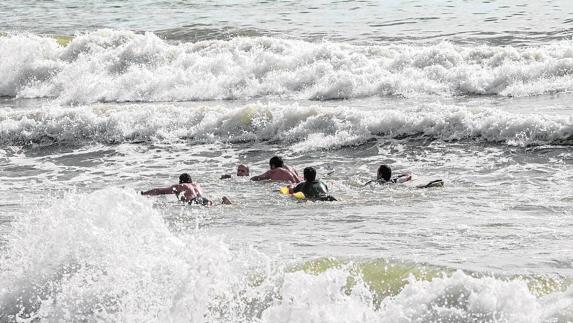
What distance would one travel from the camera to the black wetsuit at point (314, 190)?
556 inches

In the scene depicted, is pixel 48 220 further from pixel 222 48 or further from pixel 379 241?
pixel 222 48

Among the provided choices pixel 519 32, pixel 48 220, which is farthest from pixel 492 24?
pixel 48 220

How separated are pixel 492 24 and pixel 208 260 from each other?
26283mm

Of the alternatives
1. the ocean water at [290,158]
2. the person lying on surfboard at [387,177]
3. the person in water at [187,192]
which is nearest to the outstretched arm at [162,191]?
the person in water at [187,192]

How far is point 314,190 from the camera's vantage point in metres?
14.3

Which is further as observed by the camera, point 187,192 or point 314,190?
point 187,192

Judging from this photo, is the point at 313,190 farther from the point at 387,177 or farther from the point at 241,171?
the point at 241,171

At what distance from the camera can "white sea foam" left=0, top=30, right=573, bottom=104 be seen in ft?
80.2

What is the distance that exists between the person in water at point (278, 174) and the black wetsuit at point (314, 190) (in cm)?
124

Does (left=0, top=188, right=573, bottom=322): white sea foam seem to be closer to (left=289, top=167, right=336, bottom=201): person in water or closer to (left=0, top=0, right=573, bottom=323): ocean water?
(left=0, top=0, right=573, bottom=323): ocean water

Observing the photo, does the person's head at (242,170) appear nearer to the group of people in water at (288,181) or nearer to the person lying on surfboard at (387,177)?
the group of people in water at (288,181)

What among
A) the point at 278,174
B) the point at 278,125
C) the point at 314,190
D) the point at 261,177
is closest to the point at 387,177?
the point at 314,190

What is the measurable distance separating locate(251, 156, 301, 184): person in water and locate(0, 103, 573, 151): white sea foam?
9.67 feet

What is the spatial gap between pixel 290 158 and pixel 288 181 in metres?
2.87
